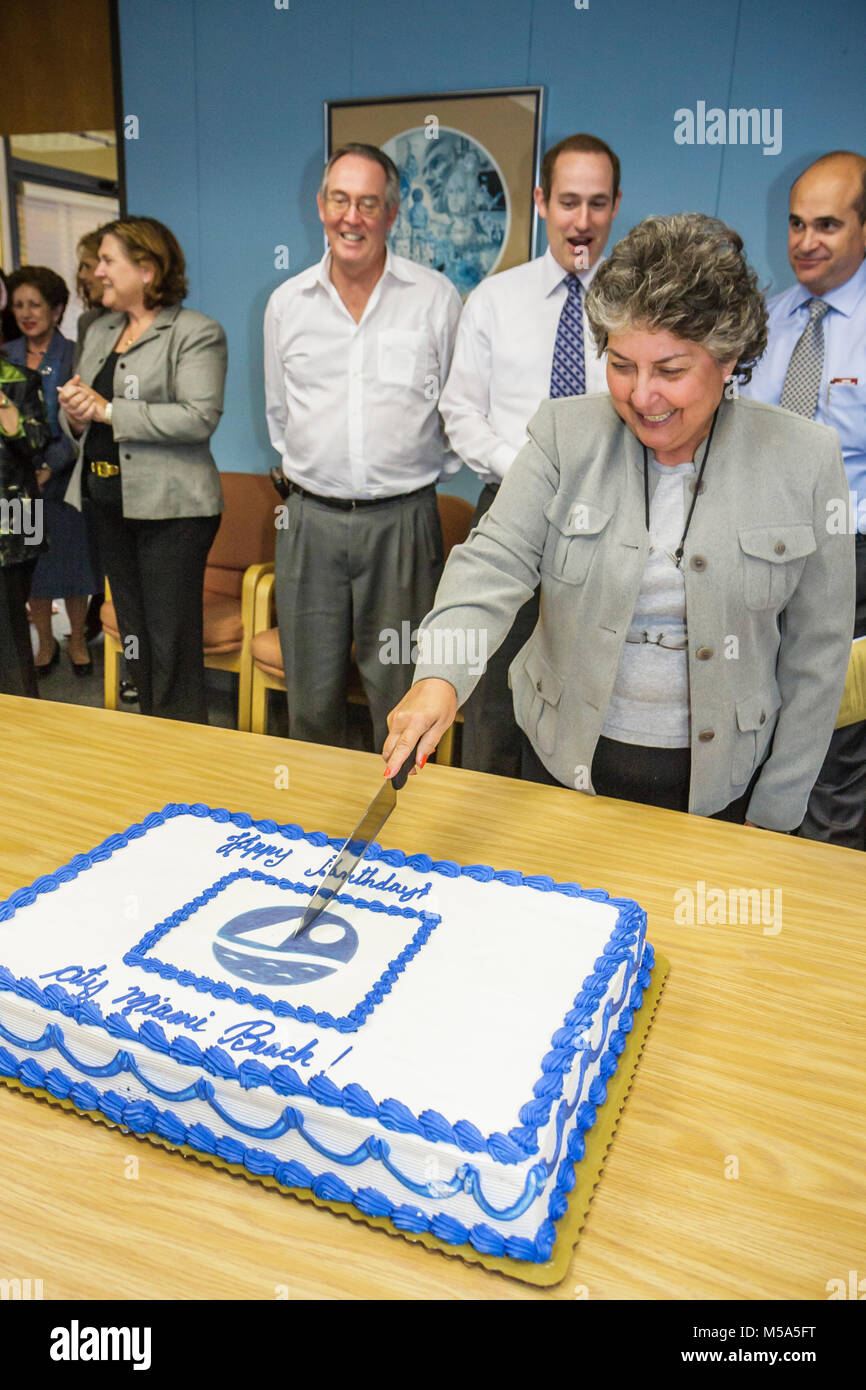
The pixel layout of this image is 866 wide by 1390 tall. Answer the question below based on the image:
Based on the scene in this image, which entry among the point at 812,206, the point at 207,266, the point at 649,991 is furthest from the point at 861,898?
the point at 207,266

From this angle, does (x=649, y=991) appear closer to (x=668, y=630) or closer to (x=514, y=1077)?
(x=514, y=1077)

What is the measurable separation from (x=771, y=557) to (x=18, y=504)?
2.57 metres

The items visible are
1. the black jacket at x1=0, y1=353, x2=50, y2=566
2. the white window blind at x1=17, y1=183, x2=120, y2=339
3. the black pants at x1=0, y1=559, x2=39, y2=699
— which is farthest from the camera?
the white window blind at x1=17, y1=183, x2=120, y2=339

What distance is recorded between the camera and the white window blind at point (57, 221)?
185 inches

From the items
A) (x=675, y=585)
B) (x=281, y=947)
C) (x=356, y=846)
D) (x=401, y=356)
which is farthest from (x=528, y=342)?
(x=281, y=947)

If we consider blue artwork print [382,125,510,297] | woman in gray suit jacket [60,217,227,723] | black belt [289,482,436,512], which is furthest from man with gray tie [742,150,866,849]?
woman in gray suit jacket [60,217,227,723]

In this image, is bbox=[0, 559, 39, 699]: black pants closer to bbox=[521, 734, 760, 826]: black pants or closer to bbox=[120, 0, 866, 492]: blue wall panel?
bbox=[120, 0, 866, 492]: blue wall panel

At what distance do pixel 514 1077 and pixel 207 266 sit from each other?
13.2 ft

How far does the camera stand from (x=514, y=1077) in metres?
0.88

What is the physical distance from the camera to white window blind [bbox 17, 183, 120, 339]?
4.70 metres

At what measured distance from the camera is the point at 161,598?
3314mm

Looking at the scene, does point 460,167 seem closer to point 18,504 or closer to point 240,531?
point 240,531

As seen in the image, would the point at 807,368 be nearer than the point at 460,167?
Yes

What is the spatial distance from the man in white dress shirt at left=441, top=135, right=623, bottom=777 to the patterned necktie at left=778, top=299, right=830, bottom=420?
0.50 metres
